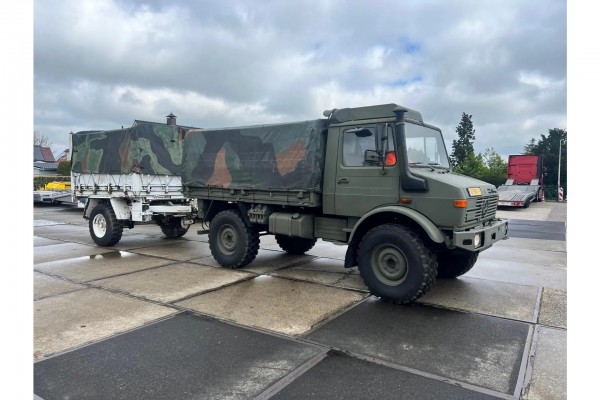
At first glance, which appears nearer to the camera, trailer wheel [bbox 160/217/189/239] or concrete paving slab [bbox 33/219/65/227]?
trailer wheel [bbox 160/217/189/239]

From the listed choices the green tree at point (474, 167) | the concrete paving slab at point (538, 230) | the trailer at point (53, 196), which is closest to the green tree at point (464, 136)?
the green tree at point (474, 167)

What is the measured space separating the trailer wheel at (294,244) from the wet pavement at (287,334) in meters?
1.03

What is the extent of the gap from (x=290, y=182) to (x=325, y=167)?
0.63m

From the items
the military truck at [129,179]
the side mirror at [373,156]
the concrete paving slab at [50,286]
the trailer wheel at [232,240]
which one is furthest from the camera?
the military truck at [129,179]

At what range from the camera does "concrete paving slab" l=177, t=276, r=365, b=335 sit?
478 cm

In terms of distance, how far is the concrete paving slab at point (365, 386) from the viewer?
3.17 meters

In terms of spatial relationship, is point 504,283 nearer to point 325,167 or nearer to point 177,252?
point 325,167

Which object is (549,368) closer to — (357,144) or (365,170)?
(365,170)

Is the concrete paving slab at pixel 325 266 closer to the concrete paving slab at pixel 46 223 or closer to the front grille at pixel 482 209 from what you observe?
the front grille at pixel 482 209

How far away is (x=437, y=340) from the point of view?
4266 millimetres

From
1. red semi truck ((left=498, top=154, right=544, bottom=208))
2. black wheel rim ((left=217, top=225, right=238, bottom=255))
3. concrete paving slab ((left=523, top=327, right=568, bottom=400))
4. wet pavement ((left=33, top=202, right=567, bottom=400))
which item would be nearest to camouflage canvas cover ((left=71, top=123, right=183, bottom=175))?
wet pavement ((left=33, top=202, right=567, bottom=400))

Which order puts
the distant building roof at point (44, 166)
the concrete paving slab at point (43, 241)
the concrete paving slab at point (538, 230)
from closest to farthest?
the concrete paving slab at point (43, 241)
the concrete paving slab at point (538, 230)
the distant building roof at point (44, 166)

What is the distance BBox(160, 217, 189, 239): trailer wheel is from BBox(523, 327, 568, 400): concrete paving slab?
28.5 ft

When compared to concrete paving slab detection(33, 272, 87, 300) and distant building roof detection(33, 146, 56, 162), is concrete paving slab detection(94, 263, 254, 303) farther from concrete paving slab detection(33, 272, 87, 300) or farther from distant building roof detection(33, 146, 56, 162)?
distant building roof detection(33, 146, 56, 162)
